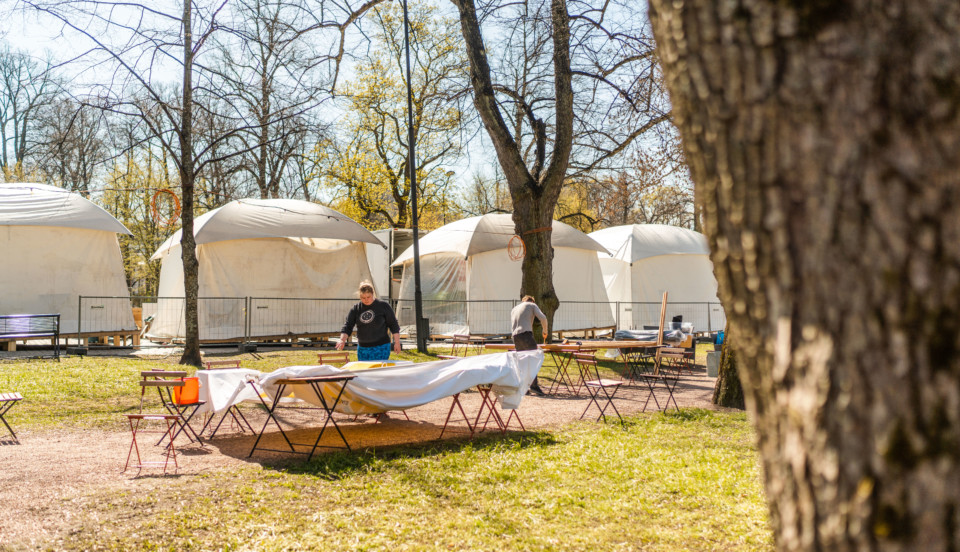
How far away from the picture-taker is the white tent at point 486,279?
2148 cm

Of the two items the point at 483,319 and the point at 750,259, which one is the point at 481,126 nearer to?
the point at 483,319

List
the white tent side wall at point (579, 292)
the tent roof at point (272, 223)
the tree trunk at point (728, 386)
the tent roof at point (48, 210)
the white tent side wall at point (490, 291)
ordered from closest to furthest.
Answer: the tree trunk at point (728, 386)
the tent roof at point (48, 210)
the tent roof at point (272, 223)
the white tent side wall at point (490, 291)
the white tent side wall at point (579, 292)

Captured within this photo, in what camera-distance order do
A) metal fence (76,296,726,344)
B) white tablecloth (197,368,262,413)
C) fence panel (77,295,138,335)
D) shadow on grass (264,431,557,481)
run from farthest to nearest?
metal fence (76,296,726,344), fence panel (77,295,138,335), white tablecloth (197,368,262,413), shadow on grass (264,431,557,481)

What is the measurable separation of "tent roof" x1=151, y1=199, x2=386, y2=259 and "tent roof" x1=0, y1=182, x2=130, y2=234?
2.03m

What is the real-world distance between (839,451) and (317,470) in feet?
19.5

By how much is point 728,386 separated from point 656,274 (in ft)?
49.9

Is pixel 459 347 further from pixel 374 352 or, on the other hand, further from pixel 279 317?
pixel 374 352

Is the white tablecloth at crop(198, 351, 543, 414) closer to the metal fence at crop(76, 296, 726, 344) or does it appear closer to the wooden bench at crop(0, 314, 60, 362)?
the wooden bench at crop(0, 314, 60, 362)

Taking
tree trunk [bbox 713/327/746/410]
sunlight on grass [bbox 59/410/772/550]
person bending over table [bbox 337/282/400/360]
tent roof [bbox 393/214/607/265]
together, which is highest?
tent roof [bbox 393/214/607/265]

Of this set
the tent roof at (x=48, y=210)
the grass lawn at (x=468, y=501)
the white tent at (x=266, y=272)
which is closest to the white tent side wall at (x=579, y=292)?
the white tent at (x=266, y=272)

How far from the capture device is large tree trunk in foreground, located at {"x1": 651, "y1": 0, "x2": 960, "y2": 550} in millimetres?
1360

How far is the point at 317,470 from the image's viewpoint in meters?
6.79

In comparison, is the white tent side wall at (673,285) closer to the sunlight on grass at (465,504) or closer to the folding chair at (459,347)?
the folding chair at (459,347)

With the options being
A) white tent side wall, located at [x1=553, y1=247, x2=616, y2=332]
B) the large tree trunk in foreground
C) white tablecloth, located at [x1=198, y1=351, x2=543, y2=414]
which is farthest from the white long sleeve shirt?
white tent side wall, located at [x1=553, y1=247, x2=616, y2=332]
